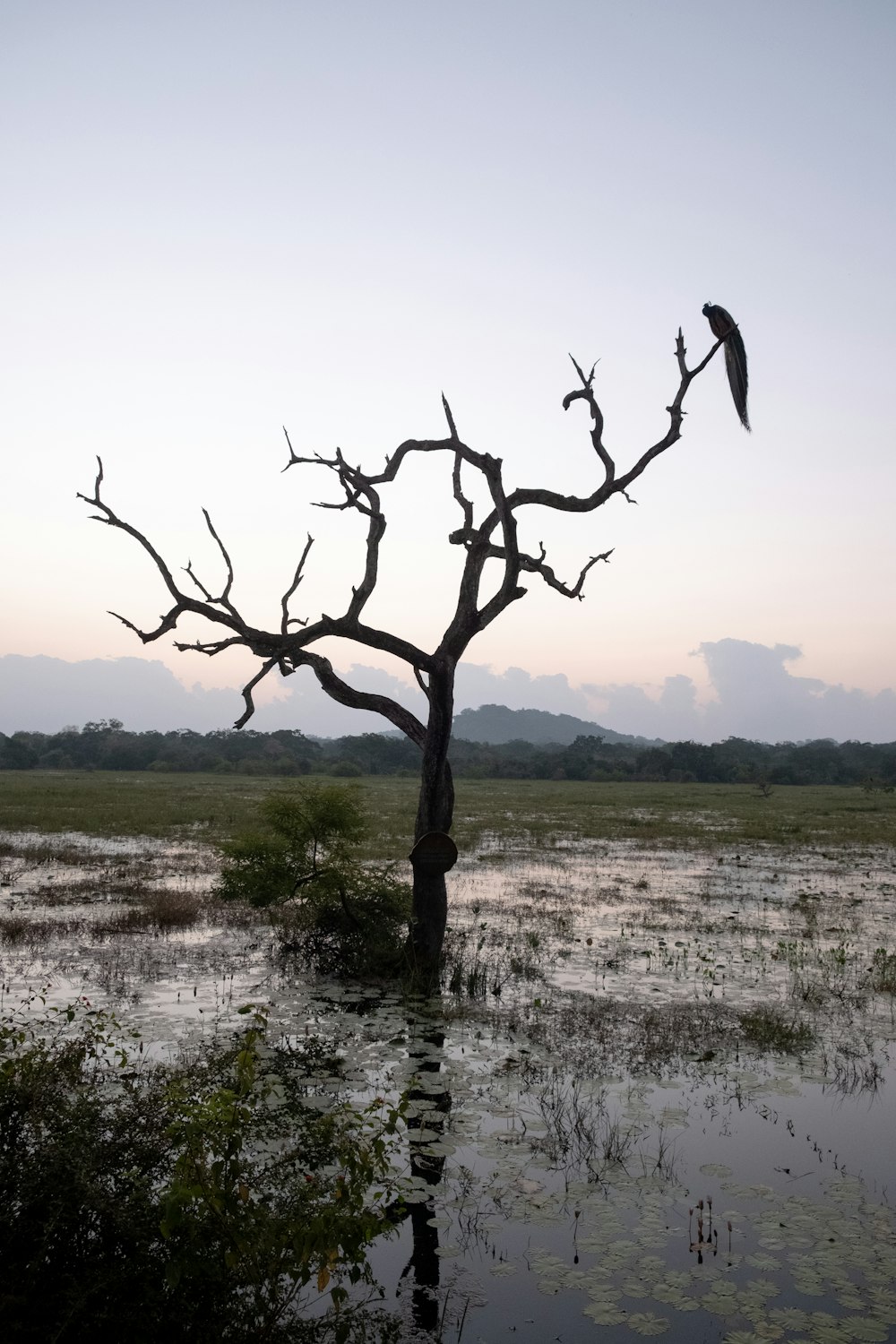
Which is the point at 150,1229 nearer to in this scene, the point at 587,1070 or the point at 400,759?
the point at 587,1070

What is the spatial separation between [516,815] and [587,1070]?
116 ft

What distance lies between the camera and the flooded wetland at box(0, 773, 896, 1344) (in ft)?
16.9

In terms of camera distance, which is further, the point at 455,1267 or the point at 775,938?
the point at 775,938

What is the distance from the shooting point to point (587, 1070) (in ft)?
28.1

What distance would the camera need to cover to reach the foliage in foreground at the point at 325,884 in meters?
12.0

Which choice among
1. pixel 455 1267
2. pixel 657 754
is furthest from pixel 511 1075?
pixel 657 754

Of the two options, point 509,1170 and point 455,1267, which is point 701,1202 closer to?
point 509,1170

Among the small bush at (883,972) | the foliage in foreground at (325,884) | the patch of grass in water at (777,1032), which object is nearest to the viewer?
the patch of grass in water at (777,1032)

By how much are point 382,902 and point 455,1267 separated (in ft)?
22.9

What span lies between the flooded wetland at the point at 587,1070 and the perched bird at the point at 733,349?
253 inches

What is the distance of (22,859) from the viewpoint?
22219 mm

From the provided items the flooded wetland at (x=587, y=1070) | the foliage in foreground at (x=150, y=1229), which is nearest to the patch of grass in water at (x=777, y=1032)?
the flooded wetland at (x=587, y=1070)

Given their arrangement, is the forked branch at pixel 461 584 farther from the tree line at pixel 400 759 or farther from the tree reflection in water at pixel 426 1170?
the tree line at pixel 400 759

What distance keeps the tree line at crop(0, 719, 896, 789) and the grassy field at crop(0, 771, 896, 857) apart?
30.3 meters
